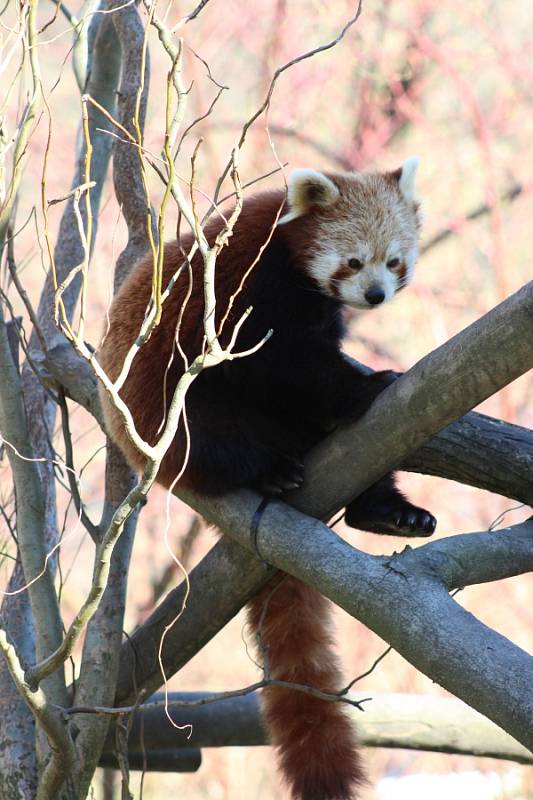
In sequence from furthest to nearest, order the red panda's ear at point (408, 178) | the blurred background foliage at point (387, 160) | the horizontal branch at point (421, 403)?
the blurred background foliage at point (387, 160) → the red panda's ear at point (408, 178) → the horizontal branch at point (421, 403)

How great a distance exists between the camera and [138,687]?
2.78m

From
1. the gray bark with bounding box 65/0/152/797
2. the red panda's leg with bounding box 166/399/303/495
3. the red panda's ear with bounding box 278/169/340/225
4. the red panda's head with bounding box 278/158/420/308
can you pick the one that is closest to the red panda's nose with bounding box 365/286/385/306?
the red panda's head with bounding box 278/158/420/308

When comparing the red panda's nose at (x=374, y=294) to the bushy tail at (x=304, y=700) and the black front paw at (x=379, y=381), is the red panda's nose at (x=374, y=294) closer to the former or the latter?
the black front paw at (x=379, y=381)

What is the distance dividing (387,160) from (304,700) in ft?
13.4

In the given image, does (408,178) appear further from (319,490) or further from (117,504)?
(117,504)

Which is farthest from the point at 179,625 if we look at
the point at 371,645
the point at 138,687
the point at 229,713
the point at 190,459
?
the point at 371,645

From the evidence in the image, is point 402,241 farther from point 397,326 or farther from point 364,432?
point 397,326

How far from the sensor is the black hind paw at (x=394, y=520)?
2531mm

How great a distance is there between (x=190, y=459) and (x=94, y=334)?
3.44 meters

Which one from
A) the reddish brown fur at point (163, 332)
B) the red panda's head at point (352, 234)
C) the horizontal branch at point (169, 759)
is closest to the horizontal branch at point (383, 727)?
the horizontal branch at point (169, 759)

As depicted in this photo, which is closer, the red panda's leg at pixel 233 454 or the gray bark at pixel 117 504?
the red panda's leg at pixel 233 454

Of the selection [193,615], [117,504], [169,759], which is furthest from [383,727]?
[117,504]

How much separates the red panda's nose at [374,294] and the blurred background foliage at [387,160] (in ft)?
8.66

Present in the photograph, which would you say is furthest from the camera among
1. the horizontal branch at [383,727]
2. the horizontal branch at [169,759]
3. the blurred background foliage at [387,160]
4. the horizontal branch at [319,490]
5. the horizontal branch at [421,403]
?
the blurred background foliage at [387,160]
